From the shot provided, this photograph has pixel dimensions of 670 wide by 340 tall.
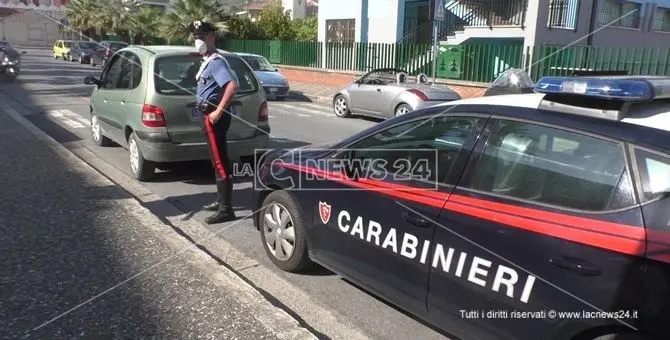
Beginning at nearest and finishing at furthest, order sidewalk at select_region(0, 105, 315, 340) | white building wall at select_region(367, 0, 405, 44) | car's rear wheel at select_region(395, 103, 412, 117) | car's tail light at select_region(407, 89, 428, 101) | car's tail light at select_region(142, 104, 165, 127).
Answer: sidewalk at select_region(0, 105, 315, 340)
car's tail light at select_region(142, 104, 165, 127)
car's tail light at select_region(407, 89, 428, 101)
car's rear wheel at select_region(395, 103, 412, 117)
white building wall at select_region(367, 0, 405, 44)

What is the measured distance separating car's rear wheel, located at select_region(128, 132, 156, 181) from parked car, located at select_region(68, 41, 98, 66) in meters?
34.6

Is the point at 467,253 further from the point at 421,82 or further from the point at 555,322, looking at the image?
the point at 421,82

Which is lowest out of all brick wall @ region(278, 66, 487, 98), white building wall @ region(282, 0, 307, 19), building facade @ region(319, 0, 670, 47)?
brick wall @ region(278, 66, 487, 98)

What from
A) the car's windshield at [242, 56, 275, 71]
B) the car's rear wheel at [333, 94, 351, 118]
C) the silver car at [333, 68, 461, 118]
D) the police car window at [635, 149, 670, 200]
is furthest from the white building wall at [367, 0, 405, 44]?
the police car window at [635, 149, 670, 200]

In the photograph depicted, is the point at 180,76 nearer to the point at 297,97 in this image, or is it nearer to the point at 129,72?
the point at 129,72

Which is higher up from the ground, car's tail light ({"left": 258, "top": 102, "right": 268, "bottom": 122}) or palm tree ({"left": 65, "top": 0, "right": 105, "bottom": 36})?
palm tree ({"left": 65, "top": 0, "right": 105, "bottom": 36})

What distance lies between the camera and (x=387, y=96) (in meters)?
13.0

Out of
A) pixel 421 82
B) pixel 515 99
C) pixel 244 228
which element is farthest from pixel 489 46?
pixel 515 99

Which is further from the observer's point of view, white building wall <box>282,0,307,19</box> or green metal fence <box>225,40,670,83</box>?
white building wall <box>282,0,307,19</box>

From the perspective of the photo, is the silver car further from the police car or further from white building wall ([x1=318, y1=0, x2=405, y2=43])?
white building wall ([x1=318, y1=0, x2=405, y2=43])

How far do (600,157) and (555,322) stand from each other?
2.53 feet

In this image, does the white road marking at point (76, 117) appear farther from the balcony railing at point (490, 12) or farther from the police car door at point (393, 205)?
the balcony railing at point (490, 12)

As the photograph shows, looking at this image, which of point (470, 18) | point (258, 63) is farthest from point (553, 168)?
point (470, 18)

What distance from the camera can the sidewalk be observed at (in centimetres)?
332
